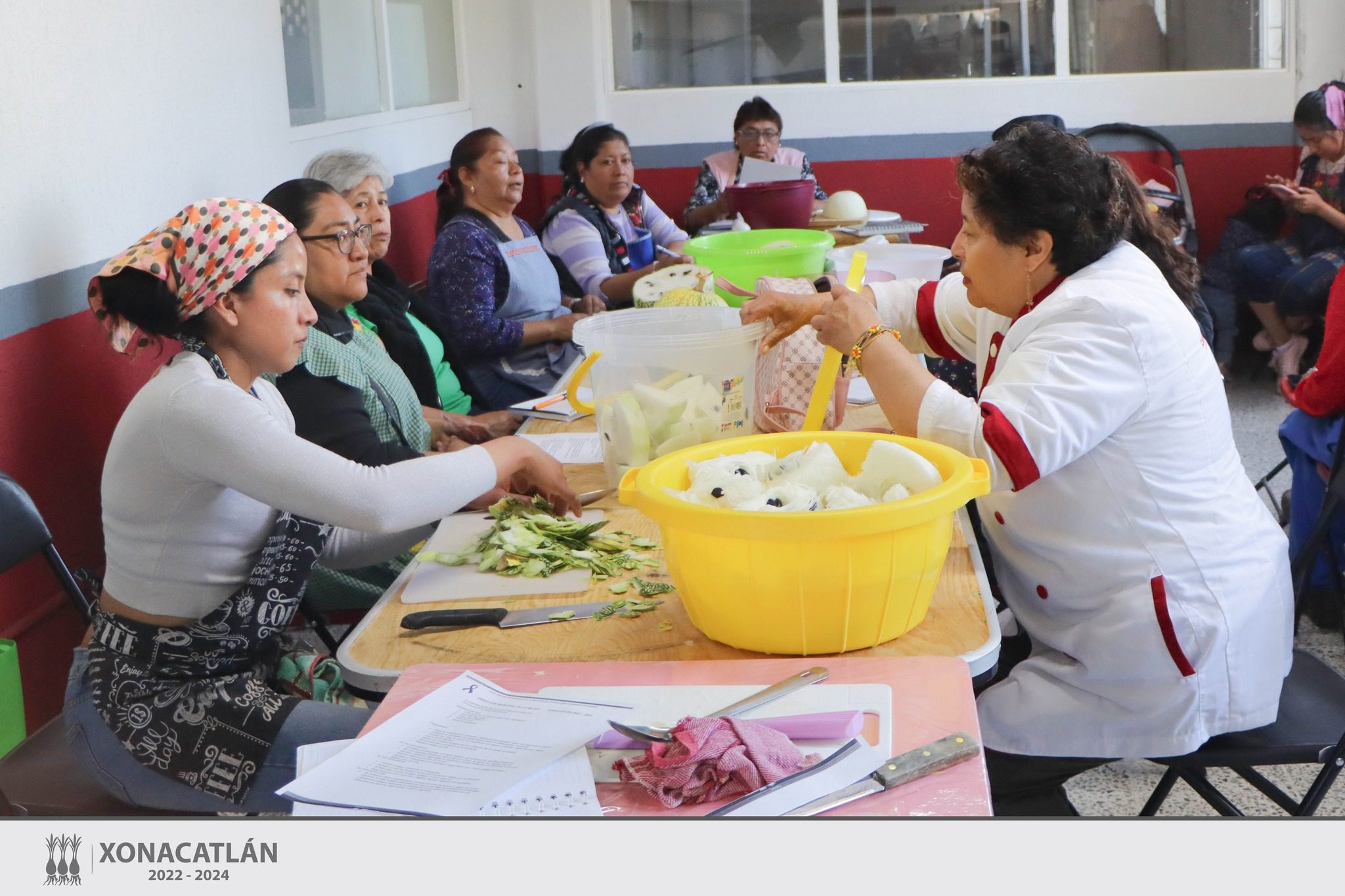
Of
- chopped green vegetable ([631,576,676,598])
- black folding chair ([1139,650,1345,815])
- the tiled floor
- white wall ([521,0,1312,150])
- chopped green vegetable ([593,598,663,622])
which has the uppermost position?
white wall ([521,0,1312,150])

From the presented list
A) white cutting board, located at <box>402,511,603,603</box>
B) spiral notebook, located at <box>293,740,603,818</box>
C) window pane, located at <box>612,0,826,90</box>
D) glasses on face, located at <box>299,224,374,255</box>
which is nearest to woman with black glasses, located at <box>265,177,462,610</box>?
glasses on face, located at <box>299,224,374,255</box>

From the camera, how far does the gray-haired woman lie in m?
3.09

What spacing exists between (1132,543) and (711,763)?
2.85ft

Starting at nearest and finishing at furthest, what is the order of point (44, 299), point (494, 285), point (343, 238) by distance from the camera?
point (44, 299), point (343, 238), point (494, 285)

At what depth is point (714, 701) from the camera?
1.21m

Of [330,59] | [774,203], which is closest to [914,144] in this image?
[774,203]

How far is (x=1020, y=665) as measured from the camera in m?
1.79

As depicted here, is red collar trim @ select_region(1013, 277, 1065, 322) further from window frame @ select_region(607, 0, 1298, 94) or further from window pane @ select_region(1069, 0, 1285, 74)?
window pane @ select_region(1069, 0, 1285, 74)

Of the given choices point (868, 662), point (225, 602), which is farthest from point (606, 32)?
point (868, 662)

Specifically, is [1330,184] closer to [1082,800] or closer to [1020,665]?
[1082,800]

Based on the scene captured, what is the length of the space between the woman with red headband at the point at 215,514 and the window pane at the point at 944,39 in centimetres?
556

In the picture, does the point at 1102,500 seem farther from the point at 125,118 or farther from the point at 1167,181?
the point at 1167,181

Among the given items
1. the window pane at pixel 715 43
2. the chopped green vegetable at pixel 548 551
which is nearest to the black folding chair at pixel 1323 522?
the chopped green vegetable at pixel 548 551
